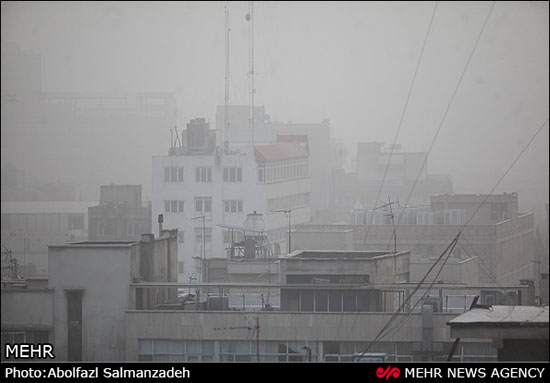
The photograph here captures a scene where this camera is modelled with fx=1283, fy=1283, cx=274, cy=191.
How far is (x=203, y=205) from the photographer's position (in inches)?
1496

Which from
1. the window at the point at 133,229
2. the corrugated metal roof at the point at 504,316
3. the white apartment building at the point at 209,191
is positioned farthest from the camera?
the white apartment building at the point at 209,191

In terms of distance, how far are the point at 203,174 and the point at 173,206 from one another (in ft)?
4.37

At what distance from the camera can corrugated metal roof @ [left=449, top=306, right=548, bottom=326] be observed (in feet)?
26.5

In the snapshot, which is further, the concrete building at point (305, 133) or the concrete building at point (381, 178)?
the concrete building at point (381, 178)

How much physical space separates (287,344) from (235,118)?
139 feet

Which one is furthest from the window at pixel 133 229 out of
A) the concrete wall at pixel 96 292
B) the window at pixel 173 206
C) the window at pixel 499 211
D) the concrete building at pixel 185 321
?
the concrete wall at pixel 96 292

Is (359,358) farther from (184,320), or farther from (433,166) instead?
(433,166)

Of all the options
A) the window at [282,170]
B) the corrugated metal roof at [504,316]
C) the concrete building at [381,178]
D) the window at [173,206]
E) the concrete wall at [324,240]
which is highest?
the concrete building at [381,178]

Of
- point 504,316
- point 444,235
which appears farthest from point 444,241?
point 504,316

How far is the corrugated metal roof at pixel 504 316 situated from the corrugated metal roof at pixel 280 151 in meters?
30.6
